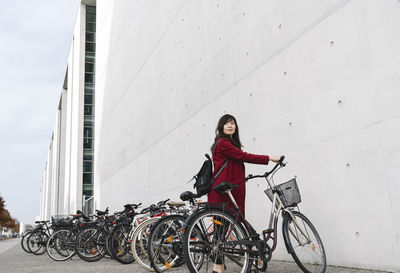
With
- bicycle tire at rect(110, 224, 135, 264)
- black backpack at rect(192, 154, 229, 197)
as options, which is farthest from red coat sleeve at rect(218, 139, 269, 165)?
bicycle tire at rect(110, 224, 135, 264)

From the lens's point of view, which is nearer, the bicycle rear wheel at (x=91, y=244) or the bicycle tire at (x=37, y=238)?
the bicycle rear wheel at (x=91, y=244)

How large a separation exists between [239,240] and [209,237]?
0.25 meters

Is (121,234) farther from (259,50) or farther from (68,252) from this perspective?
(259,50)

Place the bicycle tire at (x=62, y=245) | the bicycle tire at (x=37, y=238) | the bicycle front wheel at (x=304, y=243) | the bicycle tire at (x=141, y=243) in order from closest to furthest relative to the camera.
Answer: the bicycle front wheel at (x=304, y=243) < the bicycle tire at (x=141, y=243) < the bicycle tire at (x=62, y=245) < the bicycle tire at (x=37, y=238)

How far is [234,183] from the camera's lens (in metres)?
3.59

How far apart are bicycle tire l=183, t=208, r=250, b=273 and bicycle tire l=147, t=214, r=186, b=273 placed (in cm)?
83

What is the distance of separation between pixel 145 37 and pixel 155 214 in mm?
8016

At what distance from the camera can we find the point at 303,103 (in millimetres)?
4609

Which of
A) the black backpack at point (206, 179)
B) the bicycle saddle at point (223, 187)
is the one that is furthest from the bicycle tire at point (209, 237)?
the black backpack at point (206, 179)

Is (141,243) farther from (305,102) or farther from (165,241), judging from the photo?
(305,102)

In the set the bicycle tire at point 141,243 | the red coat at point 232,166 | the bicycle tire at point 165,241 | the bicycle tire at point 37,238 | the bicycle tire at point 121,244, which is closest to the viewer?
the red coat at point 232,166

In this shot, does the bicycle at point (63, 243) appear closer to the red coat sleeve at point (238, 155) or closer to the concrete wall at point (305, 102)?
the concrete wall at point (305, 102)

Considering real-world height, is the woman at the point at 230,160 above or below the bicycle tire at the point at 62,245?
above

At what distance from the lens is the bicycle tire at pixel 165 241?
158 inches
